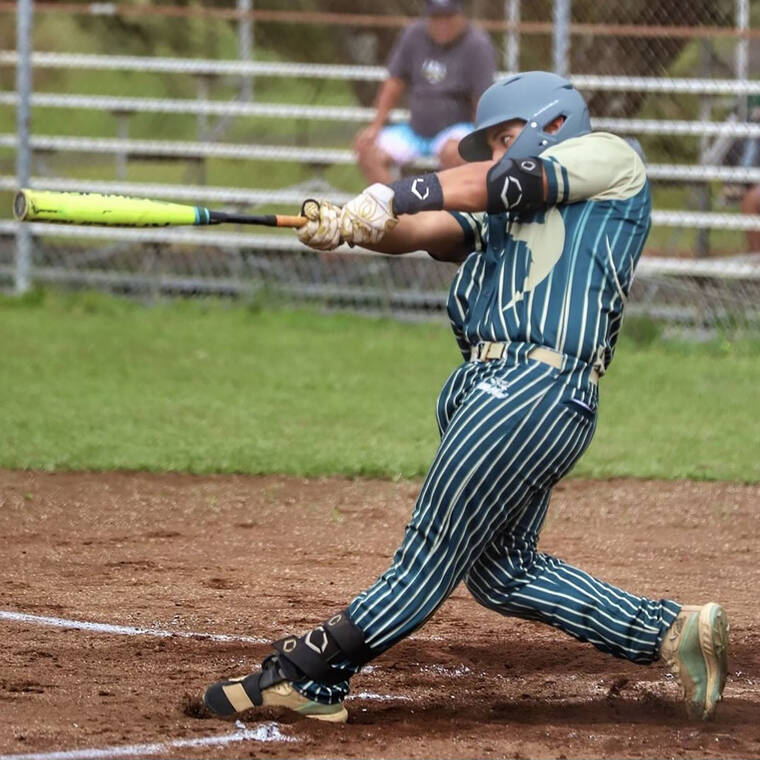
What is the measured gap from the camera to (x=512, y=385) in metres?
3.90

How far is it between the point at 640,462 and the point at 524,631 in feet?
9.03

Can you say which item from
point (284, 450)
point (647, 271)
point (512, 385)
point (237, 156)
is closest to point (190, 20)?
point (237, 156)

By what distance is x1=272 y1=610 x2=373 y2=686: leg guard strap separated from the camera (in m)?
3.91

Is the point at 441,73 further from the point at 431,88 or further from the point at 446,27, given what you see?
the point at 446,27

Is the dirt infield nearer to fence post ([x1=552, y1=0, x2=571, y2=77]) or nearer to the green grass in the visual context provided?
the green grass

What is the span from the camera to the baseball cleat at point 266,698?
3.96 m

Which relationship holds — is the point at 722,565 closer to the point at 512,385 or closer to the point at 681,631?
the point at 681,631

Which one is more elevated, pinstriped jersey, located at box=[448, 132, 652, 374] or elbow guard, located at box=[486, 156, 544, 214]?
elbow guard, located at box=[486, 156, 544, 214]

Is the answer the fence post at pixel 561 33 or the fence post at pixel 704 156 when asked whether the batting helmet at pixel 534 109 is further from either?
the fence post at pixel 704 156

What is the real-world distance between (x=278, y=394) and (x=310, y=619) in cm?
408

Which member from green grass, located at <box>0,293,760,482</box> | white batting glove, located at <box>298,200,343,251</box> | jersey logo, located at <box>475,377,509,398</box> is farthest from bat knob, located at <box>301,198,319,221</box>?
green grass, located at <box>0,293,760,482</box>

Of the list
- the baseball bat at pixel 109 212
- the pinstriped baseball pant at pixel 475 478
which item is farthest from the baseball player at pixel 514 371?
the baseball bat at pixel 109 212

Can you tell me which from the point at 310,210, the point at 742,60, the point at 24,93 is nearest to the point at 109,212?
the point at 310,210

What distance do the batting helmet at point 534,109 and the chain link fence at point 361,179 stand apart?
6.65m
